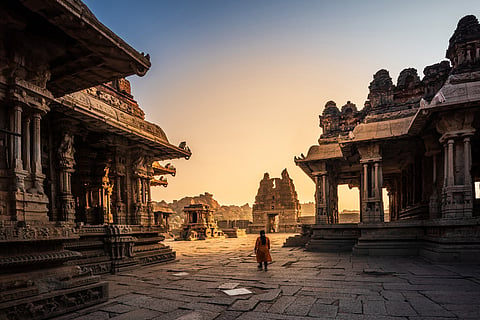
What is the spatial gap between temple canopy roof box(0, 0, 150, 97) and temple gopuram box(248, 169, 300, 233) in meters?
33.3

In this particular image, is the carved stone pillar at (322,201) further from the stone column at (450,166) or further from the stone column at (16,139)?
the stone column at (16,139)

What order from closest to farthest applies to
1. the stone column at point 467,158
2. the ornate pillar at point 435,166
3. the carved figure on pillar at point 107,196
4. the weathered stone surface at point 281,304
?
the weathered stone surface at point 281,304, the stone column at point 467,158, the ornate pillar at point 435,166, the carved figure on pillar at point 107,196

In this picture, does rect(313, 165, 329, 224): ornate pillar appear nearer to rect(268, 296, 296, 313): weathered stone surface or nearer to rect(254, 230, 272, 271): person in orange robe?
rect(254, 230, 272, 271): person in orange robe

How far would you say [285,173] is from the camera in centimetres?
3812

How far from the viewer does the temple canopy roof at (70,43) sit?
142 inches

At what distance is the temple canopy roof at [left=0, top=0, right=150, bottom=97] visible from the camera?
11.8 ft

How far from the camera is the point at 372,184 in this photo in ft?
35.5

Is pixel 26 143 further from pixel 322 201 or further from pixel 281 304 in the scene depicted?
pixel 322 201

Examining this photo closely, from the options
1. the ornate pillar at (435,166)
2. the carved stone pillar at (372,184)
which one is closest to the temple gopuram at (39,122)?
the carved stone pillar at (372,184)

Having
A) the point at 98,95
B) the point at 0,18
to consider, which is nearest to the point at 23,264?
the point at 0,18

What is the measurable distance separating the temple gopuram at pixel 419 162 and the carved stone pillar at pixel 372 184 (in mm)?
34

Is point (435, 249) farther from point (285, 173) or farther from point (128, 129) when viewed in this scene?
point (285, 173)

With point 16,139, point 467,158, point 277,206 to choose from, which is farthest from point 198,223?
point 16,139

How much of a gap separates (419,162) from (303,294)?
10.3 m
